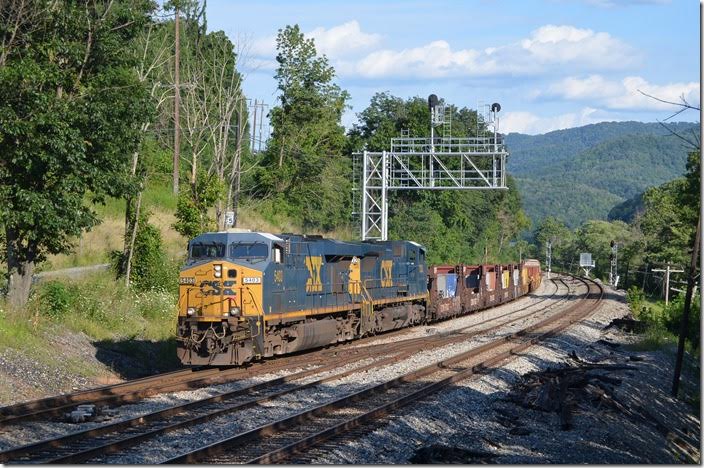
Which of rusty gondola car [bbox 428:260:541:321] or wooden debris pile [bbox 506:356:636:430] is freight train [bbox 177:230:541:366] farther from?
wooden debris pile [bbox 506:356:636:430]

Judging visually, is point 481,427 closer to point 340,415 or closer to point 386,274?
point 340,415

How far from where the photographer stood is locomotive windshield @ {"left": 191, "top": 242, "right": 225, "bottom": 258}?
816 inches

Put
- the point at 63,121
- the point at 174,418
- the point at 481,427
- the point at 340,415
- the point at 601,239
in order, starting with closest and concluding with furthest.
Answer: the point at 481,427 < the point at 174,418 < the point at 340,415 < the point at 63,121 < the point at 601,239

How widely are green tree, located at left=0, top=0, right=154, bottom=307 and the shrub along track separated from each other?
7.25 metres

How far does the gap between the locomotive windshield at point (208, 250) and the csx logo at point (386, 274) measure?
936 centimetres

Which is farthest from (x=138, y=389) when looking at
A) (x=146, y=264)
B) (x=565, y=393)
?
(x=146, y=264)

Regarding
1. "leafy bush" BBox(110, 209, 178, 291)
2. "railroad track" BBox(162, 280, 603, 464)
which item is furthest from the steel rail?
"leafy bush" BBox(110, 209, 178, 291)

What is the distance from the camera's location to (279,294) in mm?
21203

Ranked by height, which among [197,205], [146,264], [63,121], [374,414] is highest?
[63,121]

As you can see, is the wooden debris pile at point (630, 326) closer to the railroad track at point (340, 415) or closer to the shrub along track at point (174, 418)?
the railroad track at point (340, 415)

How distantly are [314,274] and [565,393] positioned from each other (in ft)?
30.1

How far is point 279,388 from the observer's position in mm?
17578

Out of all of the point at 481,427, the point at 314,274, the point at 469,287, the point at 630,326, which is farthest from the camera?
the point at 469,287

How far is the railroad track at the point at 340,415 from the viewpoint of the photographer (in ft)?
37.7
